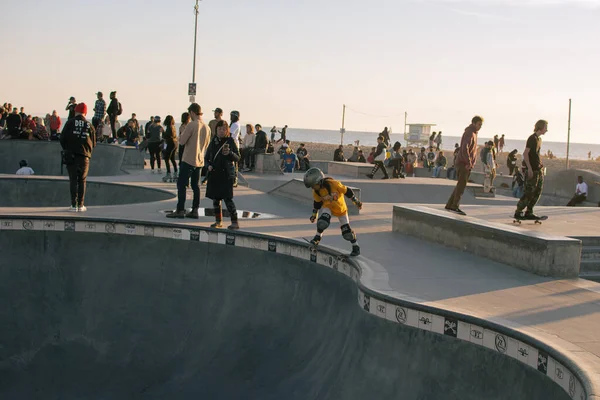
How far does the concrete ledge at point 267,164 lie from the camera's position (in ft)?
69.8

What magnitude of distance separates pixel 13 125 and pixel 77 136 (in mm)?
14678

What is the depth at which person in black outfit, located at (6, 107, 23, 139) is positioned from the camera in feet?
78.3

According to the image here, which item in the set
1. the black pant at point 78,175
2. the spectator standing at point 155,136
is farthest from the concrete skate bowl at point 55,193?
the black pant at point 78,175

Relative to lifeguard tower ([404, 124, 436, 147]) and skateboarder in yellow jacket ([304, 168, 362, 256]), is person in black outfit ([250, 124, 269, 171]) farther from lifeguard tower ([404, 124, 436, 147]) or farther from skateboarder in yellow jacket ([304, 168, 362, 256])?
lifeguard tower ([404, 124, 436, 147])

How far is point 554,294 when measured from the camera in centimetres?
728

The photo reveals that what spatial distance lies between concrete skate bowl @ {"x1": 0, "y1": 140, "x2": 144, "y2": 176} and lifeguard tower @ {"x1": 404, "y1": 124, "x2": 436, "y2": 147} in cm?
5755

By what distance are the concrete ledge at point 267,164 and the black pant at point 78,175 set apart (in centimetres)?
1022

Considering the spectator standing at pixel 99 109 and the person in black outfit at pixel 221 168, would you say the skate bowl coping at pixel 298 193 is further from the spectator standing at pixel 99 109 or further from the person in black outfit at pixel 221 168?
the spectator standing at pixel 99 109

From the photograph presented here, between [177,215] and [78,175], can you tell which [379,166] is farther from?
[78,175]

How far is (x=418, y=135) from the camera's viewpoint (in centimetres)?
8062

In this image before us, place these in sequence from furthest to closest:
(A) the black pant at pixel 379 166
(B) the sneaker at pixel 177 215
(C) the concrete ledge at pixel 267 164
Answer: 1. (A) the black pant at pixel 379 166
2. (C) the concrete ledge at pixel 267 164
3. (B) the sneaker at pixel 177 215

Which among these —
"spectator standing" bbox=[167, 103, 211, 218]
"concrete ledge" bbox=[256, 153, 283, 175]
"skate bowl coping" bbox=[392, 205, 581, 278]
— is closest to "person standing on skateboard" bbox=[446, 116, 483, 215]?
"skate bowl coping" bbox=[392, 205, 581, 278]

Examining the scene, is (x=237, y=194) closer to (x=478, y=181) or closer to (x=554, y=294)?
(x=554, y=294)

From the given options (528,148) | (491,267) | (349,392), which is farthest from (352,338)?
(528,148)
